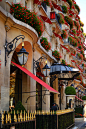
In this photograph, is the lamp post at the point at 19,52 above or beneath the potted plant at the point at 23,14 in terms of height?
beneath

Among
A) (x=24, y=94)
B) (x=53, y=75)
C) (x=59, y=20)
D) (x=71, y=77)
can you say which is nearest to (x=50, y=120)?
(x=24, y=94)

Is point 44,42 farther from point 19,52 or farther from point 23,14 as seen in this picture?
point 19,52

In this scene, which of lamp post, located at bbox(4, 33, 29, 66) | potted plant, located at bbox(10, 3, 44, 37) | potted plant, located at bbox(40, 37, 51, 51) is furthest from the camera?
potted plant, located at bbox(40, 37, 51, 51)

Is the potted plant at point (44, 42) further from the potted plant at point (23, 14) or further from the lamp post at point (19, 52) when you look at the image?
the lamp post at point (19, 52)

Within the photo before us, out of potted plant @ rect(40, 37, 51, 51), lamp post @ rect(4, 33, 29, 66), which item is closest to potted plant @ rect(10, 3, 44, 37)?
lamp post @ rect(4, 33, 29, 66)

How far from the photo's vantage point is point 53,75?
71.8 ft

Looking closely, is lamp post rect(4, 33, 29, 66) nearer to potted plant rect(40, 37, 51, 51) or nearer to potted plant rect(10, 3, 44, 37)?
potted plant rect(10, 3, 44, 37)

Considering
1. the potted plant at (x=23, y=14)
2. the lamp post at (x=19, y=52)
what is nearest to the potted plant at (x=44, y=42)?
the potted plant at (x=23, y=14)

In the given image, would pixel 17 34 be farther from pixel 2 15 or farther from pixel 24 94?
pixel 24 94

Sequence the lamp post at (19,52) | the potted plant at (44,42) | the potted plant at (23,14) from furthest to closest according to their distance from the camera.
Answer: the potted plant at (44,42), the potted plant at (23,14), the lamp post at (19,52)

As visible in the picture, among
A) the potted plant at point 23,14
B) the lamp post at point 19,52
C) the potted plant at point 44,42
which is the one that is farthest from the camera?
the potted plant at point 44,42

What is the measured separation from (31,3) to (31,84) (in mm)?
5349

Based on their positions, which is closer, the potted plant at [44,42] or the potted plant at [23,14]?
the potted plant at [23,14]

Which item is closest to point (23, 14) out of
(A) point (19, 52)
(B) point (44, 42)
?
(A) point (19, 52)
